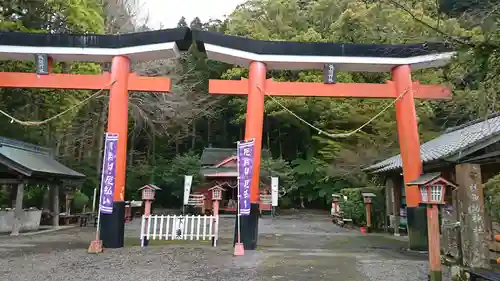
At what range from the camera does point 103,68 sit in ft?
60.1

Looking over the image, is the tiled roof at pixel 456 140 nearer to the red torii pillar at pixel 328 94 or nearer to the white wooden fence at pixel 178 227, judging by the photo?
the red torii pillar at pixel 328 94

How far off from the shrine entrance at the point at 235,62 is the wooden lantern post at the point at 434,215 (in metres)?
3.25

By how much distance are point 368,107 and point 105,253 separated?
50.5 feet

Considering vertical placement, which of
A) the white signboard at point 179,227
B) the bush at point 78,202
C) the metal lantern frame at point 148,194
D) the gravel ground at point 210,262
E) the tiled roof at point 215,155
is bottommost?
the gravel ground at point 210,262

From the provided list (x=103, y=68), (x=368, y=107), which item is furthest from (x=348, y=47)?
(x=103, y=68)

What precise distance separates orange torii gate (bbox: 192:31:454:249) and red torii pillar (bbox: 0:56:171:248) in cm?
172

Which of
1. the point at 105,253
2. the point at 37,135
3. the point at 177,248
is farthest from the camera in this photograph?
the point at 37,135

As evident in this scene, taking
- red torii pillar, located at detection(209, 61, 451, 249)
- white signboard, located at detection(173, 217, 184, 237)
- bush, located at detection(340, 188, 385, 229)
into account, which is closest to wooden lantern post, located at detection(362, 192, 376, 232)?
bush, located at detection(340, 188, 385, 229)

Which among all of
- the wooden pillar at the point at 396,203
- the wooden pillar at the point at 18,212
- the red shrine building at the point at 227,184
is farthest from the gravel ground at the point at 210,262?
the red shrine building at the point at 227,184

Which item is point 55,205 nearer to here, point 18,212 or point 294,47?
point 18,212

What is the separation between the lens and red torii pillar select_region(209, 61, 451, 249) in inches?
355

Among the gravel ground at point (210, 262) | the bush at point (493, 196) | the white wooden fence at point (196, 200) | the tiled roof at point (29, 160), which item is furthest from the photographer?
the white wooden fence at point (196, 200)

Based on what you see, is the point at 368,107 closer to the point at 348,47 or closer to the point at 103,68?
the point at 348,47

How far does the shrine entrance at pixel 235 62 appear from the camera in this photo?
9.07m
